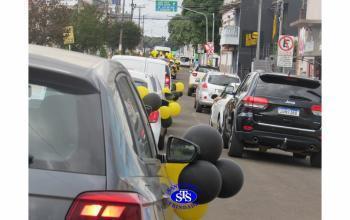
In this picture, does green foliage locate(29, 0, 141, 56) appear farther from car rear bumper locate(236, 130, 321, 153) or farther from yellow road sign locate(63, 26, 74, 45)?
car rear bumper locate(236, 130, 321, 153)

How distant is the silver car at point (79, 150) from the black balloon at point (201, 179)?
128 cm

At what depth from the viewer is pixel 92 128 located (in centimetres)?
300

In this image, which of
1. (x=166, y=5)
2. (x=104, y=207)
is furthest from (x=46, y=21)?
(x=166, y=5)

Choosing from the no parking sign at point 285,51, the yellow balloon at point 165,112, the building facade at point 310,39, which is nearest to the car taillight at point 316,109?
the yellow balloon at point 165,112

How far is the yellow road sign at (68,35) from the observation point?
31.5 meters

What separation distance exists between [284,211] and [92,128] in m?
6.97

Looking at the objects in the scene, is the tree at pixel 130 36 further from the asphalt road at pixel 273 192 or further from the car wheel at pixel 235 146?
the car wheel at pixel 235 146

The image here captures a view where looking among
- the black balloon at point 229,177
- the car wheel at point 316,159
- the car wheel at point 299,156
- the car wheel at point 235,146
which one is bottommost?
the car wheel at point 299,156

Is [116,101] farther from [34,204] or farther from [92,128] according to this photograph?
[34,204]

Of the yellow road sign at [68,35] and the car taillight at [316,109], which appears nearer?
the car taillight at [316,109]

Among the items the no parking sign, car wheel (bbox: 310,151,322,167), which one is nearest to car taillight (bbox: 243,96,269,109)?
car wheel (bbox: 310,151,322,167)

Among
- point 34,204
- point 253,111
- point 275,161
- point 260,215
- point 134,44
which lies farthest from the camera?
point 134,44
